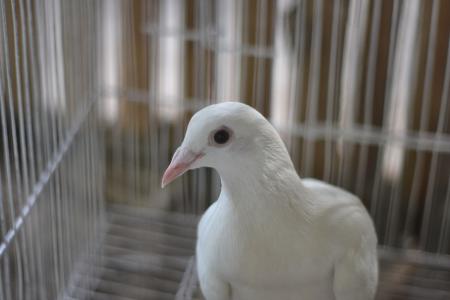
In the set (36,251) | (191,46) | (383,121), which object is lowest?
(36,251)

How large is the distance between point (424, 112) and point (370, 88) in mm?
130

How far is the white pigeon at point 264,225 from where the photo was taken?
911 millimetres

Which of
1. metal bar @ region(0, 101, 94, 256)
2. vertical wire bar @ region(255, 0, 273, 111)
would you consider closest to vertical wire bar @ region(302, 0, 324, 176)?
vertical wire bar @ region(255, 0, 273, 111)

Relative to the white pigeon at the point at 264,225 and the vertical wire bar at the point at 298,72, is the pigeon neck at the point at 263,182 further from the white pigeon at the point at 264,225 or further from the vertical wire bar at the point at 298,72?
the vertical wire bar at the point at 298,72

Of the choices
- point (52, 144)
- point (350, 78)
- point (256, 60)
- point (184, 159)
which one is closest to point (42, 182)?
point (52, 144)

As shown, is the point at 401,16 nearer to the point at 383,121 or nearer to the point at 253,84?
the point at 383,121

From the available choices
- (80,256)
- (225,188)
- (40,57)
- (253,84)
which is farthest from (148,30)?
(225,188)

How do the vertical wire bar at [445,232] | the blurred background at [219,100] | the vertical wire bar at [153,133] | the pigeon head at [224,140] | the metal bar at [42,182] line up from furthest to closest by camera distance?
the vertical wire bar at [153,133], the vertical wire bar at [445,232], the blurred background at [219,100], the metal bar at [42,182], the pigeon head at [224,140]

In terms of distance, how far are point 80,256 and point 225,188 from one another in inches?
22.5

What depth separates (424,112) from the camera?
4.88 feet

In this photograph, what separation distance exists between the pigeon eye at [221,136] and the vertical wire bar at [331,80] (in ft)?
2.03

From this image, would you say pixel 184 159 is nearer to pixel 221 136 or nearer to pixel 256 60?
pixel 221 136

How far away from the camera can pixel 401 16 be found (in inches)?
54.4

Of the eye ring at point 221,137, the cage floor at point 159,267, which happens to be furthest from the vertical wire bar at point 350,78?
the eye ring at point 221,137
